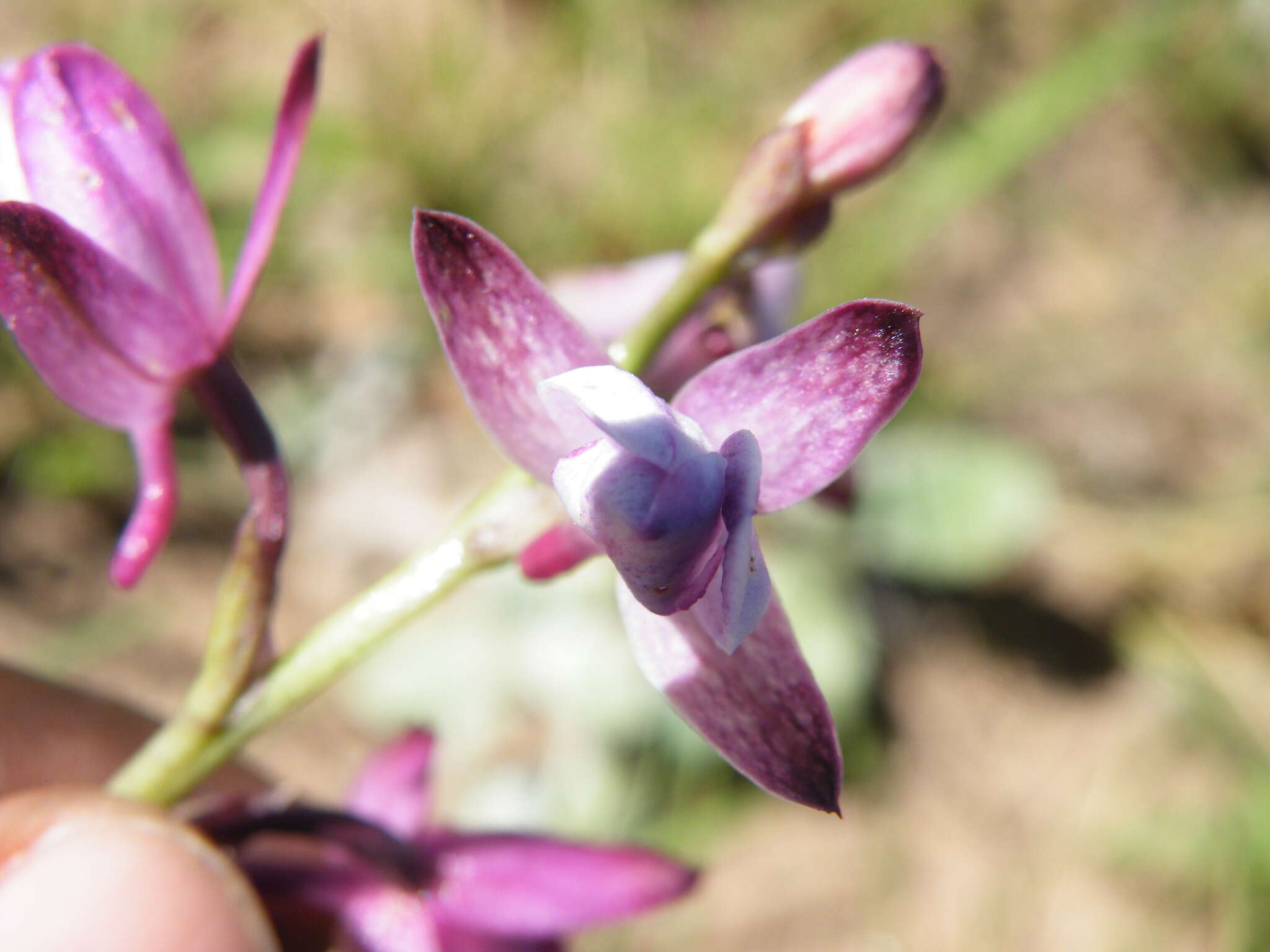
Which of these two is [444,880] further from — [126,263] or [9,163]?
[9,163]

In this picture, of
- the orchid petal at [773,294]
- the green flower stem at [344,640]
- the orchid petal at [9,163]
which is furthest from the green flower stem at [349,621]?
the orchid petal at [9,163]

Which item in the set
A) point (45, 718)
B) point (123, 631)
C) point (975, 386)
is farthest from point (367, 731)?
point (975, 386)

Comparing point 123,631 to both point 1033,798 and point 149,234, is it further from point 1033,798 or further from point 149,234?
point 1033,798

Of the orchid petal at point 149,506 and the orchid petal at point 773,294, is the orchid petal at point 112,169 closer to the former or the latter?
the orchid petal at point 149,506

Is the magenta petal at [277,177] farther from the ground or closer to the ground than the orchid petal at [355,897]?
farther from the ground

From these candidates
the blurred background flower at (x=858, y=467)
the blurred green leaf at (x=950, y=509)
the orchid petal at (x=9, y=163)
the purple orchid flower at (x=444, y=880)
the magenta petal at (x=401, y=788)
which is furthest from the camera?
the blurred green leaf at (x=950, y=509)

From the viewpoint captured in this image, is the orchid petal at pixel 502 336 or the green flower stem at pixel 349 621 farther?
the green flower stem at pixel 349 621
